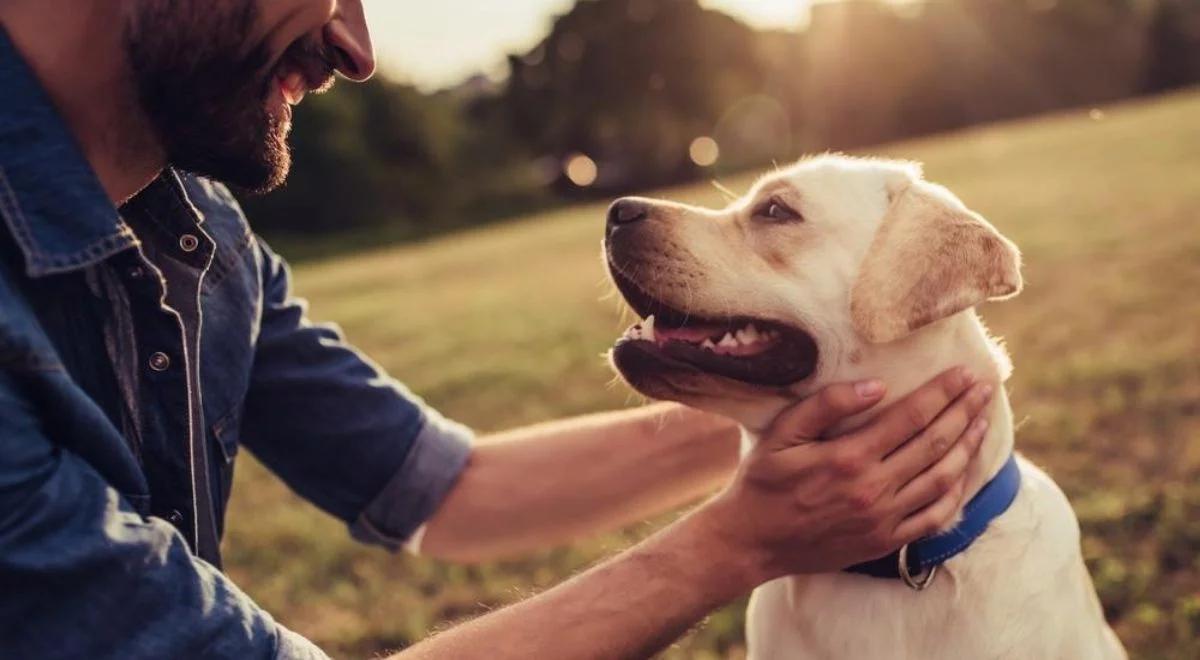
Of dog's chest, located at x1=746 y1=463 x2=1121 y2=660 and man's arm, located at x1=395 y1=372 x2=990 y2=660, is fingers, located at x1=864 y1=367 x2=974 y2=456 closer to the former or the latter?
man's arm, located at x1=395 y1=372 x2=990 y2=660

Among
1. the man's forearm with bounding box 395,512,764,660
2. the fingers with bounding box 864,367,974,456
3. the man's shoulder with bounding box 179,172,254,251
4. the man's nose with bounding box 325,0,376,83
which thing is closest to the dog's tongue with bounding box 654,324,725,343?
the fingers with bounding box 864,367,974,456

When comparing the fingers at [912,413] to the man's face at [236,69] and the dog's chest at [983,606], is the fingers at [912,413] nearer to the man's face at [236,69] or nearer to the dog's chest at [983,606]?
the dog's chest at [983,606]

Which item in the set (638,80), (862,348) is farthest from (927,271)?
(638,80)

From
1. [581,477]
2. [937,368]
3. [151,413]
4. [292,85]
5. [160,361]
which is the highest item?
[292,85]

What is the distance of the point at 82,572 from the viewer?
178 centimetres

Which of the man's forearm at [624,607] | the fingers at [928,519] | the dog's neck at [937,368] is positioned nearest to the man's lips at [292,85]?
the man's forearm at [624,607]

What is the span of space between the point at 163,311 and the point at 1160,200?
14048 mm

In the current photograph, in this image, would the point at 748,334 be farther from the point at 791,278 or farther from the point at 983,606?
the point at 983,606

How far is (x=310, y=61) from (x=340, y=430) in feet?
3.42

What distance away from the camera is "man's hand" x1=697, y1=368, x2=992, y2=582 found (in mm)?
2299

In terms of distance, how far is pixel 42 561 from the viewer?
173 cm

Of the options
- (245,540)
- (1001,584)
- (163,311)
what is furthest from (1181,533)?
(245,540)

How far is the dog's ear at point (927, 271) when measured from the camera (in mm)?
Result: 2521

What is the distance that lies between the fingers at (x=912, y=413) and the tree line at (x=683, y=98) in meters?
25.6
